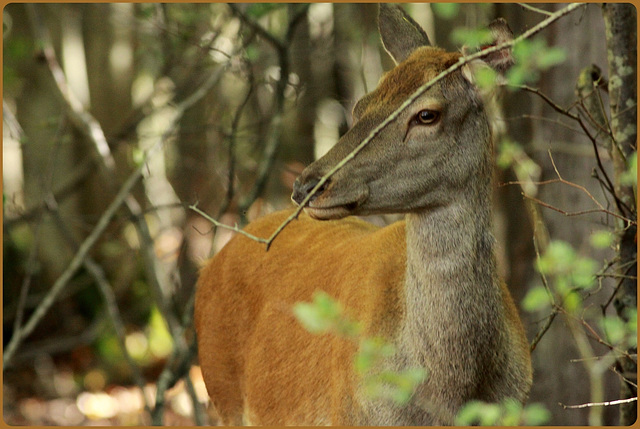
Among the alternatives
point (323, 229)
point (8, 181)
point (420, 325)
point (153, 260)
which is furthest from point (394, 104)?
point (8, 181)

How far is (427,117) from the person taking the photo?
3711mm

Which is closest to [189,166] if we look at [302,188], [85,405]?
[85,405]

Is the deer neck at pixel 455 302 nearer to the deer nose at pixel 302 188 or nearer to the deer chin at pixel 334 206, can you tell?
the deer chin at pixel 334 206

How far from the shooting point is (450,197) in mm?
3781

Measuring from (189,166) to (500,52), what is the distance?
7083 millimetres

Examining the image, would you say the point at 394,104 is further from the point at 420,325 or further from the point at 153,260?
the point at 153,260

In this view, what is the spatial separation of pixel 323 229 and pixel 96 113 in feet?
26.6

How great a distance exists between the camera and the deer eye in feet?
12.1

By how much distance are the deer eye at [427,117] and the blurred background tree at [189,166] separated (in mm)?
→ 352

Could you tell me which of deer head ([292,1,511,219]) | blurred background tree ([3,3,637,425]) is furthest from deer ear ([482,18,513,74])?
blurred background tree ([3,3,637,425])

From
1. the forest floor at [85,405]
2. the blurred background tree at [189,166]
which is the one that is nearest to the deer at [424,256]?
the blurred background tree at [189,166]

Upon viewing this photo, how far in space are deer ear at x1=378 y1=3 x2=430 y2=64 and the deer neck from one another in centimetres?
101

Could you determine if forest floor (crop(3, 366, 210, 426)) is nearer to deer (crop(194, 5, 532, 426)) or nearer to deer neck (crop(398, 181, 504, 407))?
deer (crop(194, 5, 532, 426))

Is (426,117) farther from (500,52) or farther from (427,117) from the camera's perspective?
(500,52)
